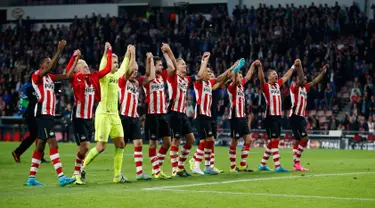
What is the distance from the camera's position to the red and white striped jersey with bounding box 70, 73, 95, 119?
17609 millimetres

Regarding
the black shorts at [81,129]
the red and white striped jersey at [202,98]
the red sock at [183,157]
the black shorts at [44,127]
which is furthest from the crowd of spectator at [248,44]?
the black shorts at [44,127]

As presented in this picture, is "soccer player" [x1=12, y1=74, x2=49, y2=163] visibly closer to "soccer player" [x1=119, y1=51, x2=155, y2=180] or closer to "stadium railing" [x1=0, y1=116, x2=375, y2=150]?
"soccer player" [x1=119, y1=51, x2=155, y2=180]

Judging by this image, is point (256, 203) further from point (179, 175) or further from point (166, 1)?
point (166, 1)

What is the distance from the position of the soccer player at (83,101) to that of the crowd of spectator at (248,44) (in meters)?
20.4

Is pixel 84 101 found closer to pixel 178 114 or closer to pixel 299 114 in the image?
A: pixel 178 114

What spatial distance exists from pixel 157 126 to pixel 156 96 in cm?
76

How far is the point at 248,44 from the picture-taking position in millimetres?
46656

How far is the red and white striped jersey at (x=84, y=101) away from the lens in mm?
Result: 17609

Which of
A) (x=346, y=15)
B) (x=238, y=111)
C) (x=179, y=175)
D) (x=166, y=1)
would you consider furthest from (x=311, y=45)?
(x=179, y=175)

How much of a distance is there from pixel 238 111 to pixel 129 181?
519 cm

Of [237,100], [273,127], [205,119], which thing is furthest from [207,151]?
[273,127]

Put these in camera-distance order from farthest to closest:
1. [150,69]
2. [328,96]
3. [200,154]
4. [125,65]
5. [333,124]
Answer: [328,96], [333,124], [200,154], [150,69], [125,65]

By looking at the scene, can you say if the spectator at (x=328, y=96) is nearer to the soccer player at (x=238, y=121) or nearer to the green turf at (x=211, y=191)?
the green turf at (x=211, y=191)

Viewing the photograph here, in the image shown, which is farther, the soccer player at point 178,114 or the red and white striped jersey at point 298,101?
the red and white striped jersey at point 298,101
